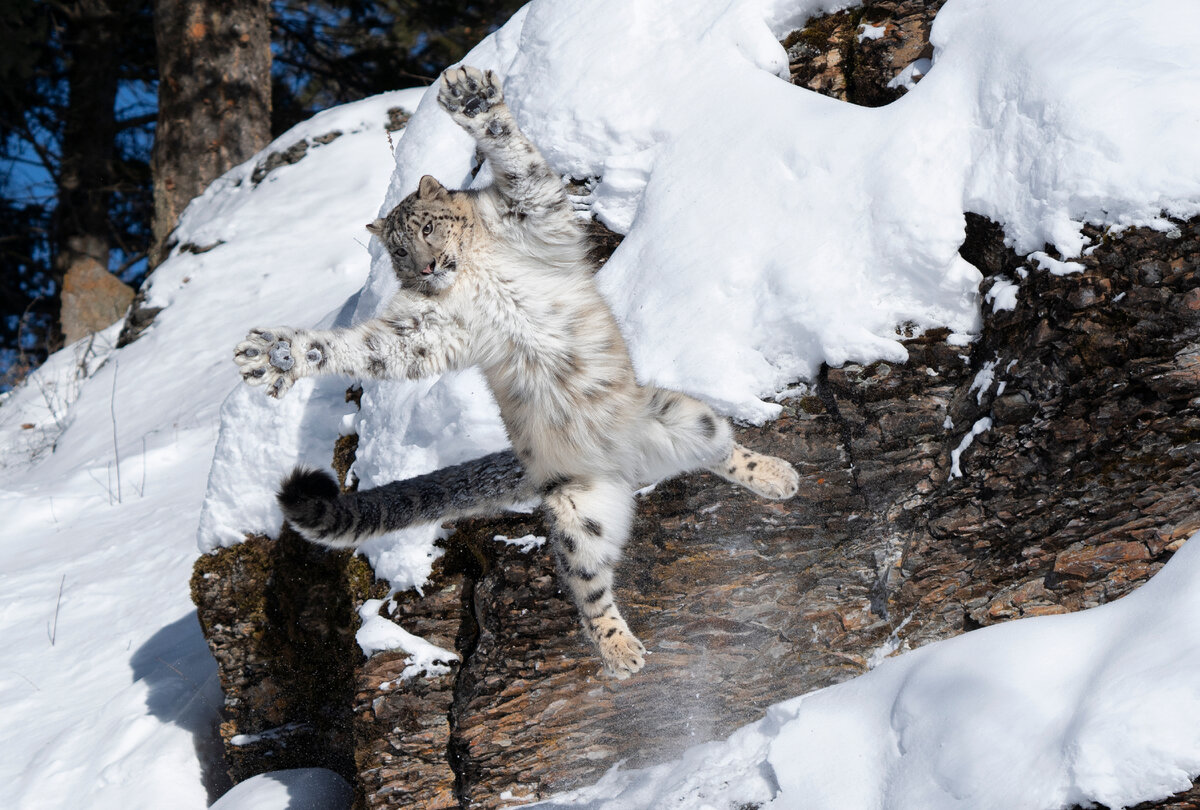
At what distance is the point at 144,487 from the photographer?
25.8 ft

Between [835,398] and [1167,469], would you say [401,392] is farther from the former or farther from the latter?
[1167,469]

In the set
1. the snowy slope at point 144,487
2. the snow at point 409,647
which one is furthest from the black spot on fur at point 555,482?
the snowy slope at point 144,487

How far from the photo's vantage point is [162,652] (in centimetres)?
641

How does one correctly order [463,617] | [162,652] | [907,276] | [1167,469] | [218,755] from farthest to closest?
[162,652]
[218,755]
[463,617]
[907,276]
[1167,469]

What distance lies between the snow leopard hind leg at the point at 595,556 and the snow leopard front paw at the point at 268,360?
51.0 inches

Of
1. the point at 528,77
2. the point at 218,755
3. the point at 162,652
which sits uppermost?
the point at 528,77

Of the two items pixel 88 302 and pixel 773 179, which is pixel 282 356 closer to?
pixel 773 179

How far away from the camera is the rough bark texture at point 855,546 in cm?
345

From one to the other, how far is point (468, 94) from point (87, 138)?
12.6m

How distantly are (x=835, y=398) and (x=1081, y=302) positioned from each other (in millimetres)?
1025

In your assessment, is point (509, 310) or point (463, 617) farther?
point (463, 617)

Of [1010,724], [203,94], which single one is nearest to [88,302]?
[203,94]

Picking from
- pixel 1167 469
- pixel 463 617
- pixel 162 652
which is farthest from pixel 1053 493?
pixel 162 652

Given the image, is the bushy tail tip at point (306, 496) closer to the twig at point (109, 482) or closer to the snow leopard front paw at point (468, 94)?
the snow leopard front paw at point (468, 94)
